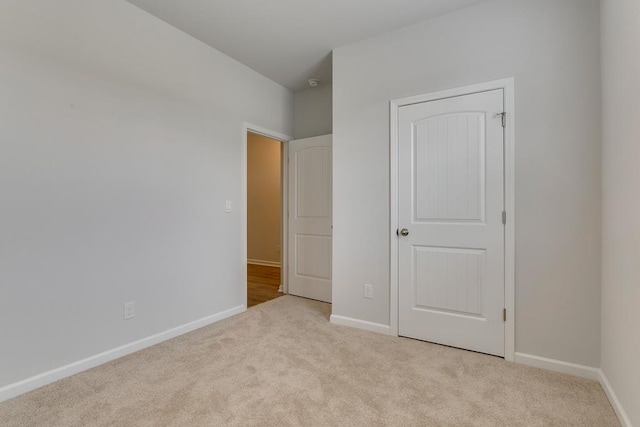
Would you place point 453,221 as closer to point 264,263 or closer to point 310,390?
point 310,390

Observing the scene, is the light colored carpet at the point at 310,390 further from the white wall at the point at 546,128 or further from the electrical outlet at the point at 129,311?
the white wall at the point at 546,128

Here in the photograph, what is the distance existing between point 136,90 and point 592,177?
3250 millimetres

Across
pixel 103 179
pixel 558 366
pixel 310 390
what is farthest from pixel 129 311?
pixel 558 366

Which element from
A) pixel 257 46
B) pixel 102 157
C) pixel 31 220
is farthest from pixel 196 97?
pixel 31 220

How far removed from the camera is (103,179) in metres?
2.13

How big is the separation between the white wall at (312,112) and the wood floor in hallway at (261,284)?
210 cm

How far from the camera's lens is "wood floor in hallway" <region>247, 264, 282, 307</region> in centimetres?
378

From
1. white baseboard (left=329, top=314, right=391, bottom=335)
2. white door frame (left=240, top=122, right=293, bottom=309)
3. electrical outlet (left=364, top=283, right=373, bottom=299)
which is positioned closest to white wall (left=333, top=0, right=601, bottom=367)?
white baseboard (left=329, top=314, right=391, bottom=335)

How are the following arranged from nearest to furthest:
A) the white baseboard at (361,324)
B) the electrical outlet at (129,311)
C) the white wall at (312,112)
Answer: the electrical outlet at (129,311) < the white baseboard at (361,324) < the white wall at (312,112)

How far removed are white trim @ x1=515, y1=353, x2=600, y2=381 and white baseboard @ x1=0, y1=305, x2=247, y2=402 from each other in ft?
8.45

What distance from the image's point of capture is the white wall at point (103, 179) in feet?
5.83

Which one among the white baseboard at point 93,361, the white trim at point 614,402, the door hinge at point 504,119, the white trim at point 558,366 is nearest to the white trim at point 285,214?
the white baseboard at point 93,361

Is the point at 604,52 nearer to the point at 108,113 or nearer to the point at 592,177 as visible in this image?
the point at 592,177

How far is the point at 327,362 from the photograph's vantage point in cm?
214
